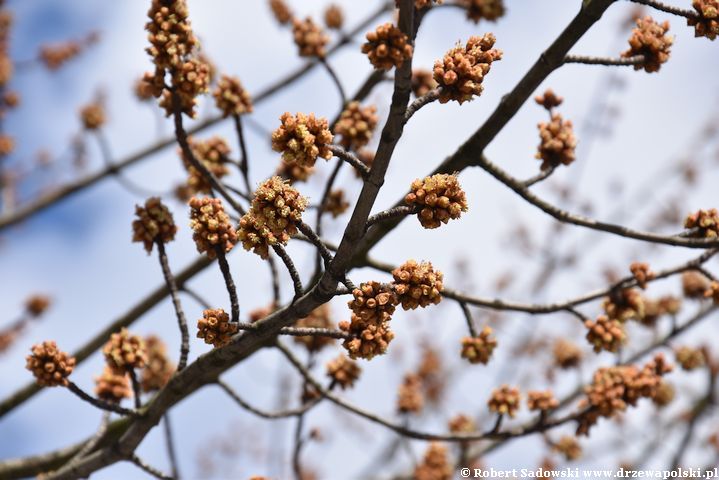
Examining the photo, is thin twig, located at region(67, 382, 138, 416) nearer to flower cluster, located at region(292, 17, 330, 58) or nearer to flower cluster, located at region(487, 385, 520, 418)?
flower cluster, located at region(487, 385, 520, 418)

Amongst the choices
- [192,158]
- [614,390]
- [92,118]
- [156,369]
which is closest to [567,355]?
[614,390]

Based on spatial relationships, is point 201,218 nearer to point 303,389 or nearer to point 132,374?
point 132,374

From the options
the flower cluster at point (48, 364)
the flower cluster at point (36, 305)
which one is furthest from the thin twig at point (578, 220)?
the flower cluster at point (36, 305)

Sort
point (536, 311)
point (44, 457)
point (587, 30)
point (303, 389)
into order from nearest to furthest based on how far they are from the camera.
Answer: point (587, 30)
point (536, 311)
point (44, 457)
point (303, 389)

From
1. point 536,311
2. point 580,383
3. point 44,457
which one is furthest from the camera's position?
point 580,383

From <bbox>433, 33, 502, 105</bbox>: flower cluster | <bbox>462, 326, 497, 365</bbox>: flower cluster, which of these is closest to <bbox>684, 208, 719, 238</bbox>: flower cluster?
<bbox>462, 326, 497, 365</bbox>: flower cluster

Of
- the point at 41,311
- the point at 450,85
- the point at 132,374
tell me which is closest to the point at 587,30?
the point at 450,85

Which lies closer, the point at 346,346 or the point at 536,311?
the point at 346,346

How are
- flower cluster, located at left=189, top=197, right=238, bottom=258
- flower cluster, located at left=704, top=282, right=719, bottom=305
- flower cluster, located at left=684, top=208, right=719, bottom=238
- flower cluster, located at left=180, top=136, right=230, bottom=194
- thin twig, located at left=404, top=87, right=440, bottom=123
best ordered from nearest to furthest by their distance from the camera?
thin twig, located at left=404, top=87, right=440, bottom=123
flower cluster, located at left=189, top=197, right=238, bottom=258
flower cluster, located at left=684, top=208, right=719, bottom=238
flower cluster, located at left=704, top=282, right=719, bottom=305
flower cluster, located at left=180, top=136, right=230, bottom=194
